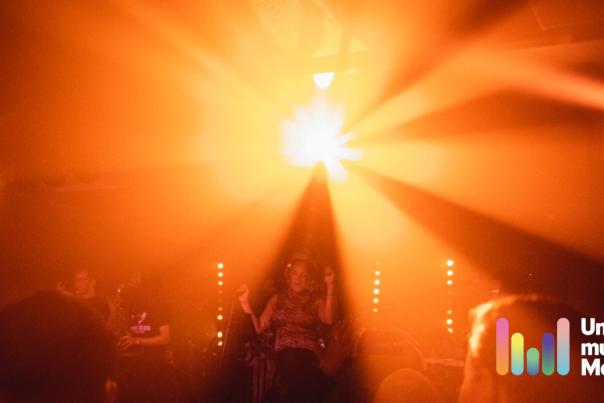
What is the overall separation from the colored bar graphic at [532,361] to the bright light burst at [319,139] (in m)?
4.82

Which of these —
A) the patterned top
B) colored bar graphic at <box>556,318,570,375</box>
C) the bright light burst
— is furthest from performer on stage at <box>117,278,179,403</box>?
colored bar graphic at <box>556,318,570,375</box>

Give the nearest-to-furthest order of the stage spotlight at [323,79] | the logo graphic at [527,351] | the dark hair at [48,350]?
the dark hair at [48,350]
the logo graphic at [527,351]
the stage spotlight at [323,79]

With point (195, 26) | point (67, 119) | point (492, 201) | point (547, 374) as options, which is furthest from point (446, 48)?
point (492, 201)

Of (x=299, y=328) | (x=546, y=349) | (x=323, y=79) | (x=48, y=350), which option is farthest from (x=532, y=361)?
(x=323, y=79)

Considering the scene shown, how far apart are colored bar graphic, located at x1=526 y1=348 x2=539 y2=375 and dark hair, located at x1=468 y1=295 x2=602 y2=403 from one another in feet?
0.11

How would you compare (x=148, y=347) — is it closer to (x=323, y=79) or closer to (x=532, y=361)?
(x=323, y=79)

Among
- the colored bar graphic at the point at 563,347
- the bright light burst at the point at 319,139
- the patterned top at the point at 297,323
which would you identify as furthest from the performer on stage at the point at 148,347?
the colored bar graphic at the point at 563,347

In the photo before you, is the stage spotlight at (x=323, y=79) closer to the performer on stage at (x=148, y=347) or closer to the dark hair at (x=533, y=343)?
the performer on stage at (x=148, y=347)

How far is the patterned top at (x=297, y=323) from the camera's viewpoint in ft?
17.4

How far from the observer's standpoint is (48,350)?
97 centimetres

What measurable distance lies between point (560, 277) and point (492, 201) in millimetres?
2122

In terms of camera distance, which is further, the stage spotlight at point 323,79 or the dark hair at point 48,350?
the stage spotlight at point 323,79

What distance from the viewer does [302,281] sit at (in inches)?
218

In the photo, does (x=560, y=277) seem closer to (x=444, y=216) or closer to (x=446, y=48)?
(x=444, y=216)
